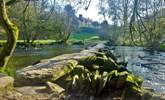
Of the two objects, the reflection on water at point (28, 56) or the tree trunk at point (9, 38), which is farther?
the reflection on water at point (28, 56)

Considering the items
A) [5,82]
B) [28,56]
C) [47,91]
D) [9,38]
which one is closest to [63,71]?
[9,38]

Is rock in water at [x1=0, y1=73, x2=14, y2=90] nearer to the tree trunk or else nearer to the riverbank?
the riverbank

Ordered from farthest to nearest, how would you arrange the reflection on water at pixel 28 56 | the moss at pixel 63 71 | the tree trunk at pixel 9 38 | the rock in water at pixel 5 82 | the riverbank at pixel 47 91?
the reflection on water at pixel 28 56, the tree trunk at pixel 9 38, the moss at pixel 63 71, the rock in water at pixel 5 82, the riverbank at pixel 47 91

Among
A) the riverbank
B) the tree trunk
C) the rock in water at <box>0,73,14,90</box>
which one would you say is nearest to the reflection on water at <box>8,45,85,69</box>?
the tree trunk

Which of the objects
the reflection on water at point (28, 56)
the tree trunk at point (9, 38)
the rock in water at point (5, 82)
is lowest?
the reflection on water at point (28, 56)

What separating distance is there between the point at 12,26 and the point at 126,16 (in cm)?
820

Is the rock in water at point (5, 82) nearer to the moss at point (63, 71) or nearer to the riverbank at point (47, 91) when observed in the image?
the riverbank at point (47, 91)

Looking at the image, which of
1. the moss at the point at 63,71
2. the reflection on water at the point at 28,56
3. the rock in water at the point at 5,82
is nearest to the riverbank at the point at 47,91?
the moss at the point at 63,71

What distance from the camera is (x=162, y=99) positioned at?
10.6 metres

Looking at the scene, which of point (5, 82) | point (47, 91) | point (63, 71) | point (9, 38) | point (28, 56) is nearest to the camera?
point (5, 82)

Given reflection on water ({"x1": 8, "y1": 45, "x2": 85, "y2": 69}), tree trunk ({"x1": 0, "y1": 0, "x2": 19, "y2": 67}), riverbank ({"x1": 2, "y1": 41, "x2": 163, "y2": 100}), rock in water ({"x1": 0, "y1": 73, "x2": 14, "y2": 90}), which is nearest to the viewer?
riverbank ({"x1": 2, "y1": 41, "x2": 163, "y2": 100})

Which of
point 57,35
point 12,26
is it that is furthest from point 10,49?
point 57,35

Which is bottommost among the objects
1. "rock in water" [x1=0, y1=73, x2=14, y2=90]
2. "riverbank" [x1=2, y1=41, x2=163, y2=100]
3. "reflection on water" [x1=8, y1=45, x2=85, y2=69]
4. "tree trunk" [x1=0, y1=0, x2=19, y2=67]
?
"reflection on water" [x1=8, y1=45, x2=85, y2=69]

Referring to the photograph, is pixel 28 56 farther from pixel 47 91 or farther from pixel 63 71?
pixel 47 91
